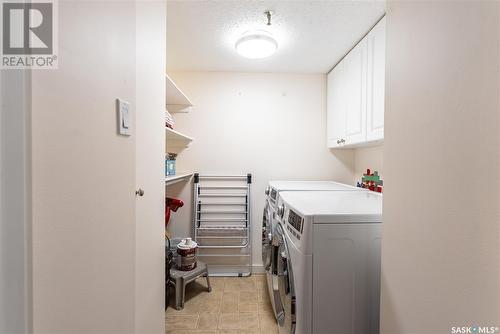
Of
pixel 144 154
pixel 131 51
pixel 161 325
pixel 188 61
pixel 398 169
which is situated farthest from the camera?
pixel 188 61

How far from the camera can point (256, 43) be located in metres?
1.79

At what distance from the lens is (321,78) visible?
269cm

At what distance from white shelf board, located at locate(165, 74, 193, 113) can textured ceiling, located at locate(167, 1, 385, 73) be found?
0.41 metres

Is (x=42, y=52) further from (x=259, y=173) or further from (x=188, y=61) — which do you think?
(x=259, y=173)

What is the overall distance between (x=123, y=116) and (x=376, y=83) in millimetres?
1637

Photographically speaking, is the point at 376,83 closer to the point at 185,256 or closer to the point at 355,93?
the point at 355,93

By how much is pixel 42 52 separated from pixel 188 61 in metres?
2.11

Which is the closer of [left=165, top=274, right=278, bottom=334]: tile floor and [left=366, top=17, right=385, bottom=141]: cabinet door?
[left=366, top=17, right=385, bottom=141]: cabinet door

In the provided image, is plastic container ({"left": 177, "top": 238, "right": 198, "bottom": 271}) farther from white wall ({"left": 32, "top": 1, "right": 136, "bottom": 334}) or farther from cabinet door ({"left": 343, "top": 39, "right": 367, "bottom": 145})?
cabinet door ({"left": 343, "top": 39, "right": 367, "bottom": 145})

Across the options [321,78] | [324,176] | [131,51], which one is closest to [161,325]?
[131,51]

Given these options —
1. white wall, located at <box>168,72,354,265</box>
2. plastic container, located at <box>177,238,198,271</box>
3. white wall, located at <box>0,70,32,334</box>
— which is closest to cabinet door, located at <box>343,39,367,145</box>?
white wall, located at <box>168,72,354,265</box>

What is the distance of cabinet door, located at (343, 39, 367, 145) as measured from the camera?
1.84m

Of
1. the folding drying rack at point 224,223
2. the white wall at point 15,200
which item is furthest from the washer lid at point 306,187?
the white wall at point 15,200

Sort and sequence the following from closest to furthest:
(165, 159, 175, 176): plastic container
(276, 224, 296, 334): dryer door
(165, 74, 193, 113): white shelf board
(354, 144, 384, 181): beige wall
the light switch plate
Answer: the light switch plate, (276, 224, 296, 334): dryer door, (165, 74, 193, 113): white shelf board, (165, 159, 175, 176): plastic container, (354, 144, 384, 181): beige wall
